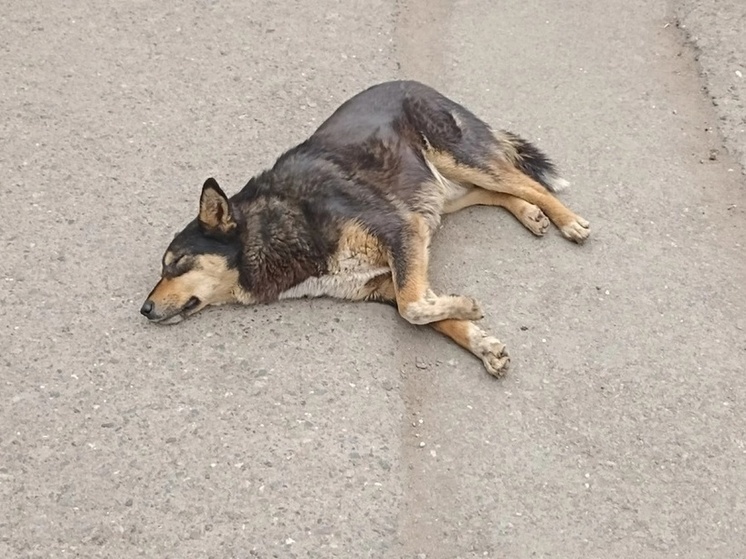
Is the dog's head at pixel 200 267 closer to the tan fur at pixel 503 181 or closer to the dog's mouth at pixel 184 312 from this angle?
the dog's mouth at pixel 184 312

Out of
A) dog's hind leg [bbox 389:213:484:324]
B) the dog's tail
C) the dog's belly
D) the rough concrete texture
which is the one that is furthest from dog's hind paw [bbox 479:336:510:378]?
the rough concrete texture

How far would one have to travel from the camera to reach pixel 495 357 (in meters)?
3.61

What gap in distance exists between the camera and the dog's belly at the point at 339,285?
13.1ft

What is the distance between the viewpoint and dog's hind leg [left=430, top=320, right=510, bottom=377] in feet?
11.8

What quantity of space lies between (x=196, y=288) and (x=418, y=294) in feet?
3.46

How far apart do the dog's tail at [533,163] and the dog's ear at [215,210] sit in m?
1.68

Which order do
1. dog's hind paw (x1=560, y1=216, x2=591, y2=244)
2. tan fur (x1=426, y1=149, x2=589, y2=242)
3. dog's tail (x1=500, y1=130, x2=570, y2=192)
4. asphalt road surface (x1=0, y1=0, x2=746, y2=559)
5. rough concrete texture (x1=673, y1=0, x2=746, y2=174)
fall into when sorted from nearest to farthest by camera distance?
asphalt road surface (x1=0, y1=0, x2=746, y2=559)
dog's hind paw (x1=560, y1=216, x2=591, y2=244)
tan fur (x1=426, y1=149, x2=589, y2=242)
dog's tail (x1=500, y1=130, x2=570, y2=192)
rough concrete texture (x1=673, y1=0, x2=746, y2=174)

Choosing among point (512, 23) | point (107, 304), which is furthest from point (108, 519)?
point (512, 23)

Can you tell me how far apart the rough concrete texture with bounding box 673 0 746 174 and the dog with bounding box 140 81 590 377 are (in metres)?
1.30

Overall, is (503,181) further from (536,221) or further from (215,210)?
(215,210)

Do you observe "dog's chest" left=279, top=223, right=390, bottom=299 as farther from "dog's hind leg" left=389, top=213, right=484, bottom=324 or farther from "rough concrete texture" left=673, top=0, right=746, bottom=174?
"rough concrete texture" left=673, top=0, right=746, bottom=174

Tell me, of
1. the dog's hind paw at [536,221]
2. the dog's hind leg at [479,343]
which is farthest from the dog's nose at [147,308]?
the dog's hind paw at [536,221]

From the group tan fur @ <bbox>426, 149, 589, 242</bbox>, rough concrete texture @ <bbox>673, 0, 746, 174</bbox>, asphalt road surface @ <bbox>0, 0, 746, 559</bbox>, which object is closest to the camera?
asphalt road surface @ <bbox>0, 0, 746, 559</bbox>

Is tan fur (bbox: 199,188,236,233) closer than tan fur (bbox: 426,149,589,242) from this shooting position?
Yes
